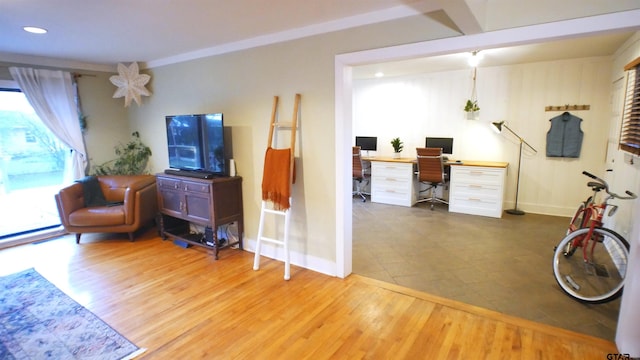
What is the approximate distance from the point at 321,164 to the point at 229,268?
141 centimetres

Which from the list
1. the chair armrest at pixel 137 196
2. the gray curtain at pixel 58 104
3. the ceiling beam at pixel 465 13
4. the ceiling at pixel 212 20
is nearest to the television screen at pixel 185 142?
the chair armrest at pixel 137 196

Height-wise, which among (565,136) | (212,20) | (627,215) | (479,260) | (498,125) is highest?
(212,20)

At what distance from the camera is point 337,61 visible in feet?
9.10

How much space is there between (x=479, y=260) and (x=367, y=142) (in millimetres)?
3545

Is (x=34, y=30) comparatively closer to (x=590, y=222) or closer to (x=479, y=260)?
(x=479, y=260)

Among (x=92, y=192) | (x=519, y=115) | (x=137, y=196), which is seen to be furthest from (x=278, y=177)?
(x=519, y=115)

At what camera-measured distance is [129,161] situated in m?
4.79

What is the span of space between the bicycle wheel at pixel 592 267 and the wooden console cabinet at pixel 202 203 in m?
3.10

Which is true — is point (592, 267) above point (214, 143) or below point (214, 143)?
below

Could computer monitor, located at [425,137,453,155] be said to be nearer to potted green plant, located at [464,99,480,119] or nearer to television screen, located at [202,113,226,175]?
potted green plant, located at [464,99,480,119]

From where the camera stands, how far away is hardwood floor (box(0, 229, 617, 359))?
6.75 ft

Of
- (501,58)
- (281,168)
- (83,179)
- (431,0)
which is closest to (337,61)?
(431,0)

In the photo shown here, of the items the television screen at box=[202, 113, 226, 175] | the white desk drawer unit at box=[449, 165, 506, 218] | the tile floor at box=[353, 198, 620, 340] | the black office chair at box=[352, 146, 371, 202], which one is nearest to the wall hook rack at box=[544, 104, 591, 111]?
the white desk drawer unit at box=[449, 165, 506, 218]

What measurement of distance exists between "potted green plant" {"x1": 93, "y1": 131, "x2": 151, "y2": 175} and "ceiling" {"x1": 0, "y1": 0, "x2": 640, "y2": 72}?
138cm
